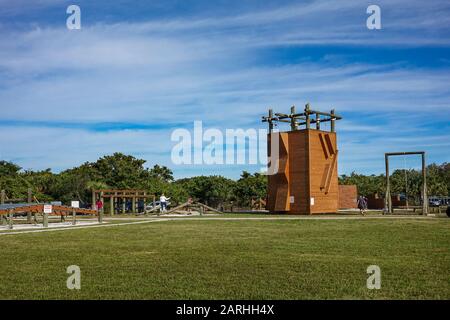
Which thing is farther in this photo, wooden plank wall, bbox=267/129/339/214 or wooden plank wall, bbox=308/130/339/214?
wooden plank wall, bbox=308/130/339/214

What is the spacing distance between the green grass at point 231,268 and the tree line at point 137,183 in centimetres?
3451

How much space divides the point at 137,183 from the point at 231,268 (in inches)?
1714

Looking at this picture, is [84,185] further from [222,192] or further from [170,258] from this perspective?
[170,258]

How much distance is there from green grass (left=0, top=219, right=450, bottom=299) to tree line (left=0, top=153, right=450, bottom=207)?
1359 inches

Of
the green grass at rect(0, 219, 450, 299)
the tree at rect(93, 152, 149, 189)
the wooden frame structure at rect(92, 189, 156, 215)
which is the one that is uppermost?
the tree at rect(93, 152, 149, 189)

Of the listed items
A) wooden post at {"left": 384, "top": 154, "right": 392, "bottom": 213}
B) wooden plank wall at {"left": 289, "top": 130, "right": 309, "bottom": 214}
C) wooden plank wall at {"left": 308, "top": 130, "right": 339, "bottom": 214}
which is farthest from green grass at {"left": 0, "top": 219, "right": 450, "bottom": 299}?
wooden plank wall at {"left": 308, "top": 130, "right": 339, "bottom": 214}

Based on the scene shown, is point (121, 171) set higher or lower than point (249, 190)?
higher

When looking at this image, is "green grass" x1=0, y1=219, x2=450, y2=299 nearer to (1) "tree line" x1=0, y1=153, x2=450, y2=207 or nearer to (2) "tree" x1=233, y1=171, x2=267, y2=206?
(1) "tree line" x1=0, y1=153, x2=450, y2=207

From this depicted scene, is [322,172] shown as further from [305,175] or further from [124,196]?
[124,196]

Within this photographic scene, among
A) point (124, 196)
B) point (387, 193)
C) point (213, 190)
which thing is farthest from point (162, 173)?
point (387, 193)

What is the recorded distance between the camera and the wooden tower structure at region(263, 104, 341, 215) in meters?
37.7

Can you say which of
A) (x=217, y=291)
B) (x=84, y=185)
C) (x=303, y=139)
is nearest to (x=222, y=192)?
(x=84, y=185)

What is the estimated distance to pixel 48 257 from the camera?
11656 millimetres

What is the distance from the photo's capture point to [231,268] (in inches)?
375
